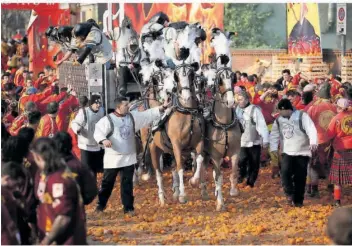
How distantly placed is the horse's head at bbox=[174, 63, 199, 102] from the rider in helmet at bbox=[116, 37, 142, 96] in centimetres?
391

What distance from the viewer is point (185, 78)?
37.7 ft

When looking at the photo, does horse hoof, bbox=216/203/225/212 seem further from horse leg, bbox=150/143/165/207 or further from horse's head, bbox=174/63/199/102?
horse's head, bbox=174/63/199/102

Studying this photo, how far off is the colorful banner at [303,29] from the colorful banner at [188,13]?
3463mm

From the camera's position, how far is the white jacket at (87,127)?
12.5 metres

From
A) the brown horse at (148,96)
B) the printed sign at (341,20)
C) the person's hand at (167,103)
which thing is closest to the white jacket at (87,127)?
the brown horse at (148,96)

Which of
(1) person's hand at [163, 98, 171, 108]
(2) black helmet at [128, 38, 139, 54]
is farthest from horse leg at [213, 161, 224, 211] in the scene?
(2) black helmet at [128, 38, 139, 54]

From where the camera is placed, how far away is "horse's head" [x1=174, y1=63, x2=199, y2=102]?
11.5 m

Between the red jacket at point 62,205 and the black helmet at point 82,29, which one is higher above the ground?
the black helmet at point 82,29

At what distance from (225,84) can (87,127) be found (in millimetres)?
2503

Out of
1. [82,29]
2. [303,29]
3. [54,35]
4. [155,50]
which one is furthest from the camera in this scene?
[303,29]

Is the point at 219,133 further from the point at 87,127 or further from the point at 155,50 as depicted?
the point at 155,50

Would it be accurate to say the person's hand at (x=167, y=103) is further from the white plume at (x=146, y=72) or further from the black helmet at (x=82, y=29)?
the black helmet at (x=82, y=29)

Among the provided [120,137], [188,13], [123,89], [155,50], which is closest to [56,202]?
[120,137]

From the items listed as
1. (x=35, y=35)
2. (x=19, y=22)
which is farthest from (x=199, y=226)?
(x=19, y=22)
